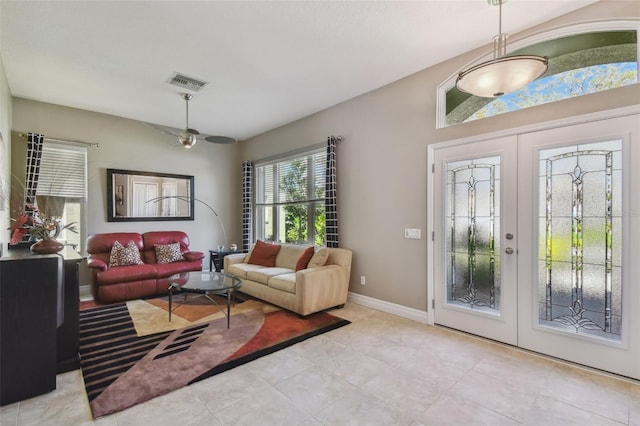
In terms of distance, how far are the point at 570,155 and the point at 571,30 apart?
1093 mm

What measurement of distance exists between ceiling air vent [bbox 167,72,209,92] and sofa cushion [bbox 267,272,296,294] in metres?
2.72

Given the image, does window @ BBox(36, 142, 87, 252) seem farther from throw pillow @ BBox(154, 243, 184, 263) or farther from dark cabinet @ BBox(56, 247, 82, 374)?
dark cabinet @ BBox(56, 247, 82, 374)

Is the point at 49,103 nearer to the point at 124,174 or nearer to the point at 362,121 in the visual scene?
the point at 124,174

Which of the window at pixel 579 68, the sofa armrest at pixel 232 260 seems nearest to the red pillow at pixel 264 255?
the sofa armrest at pixel 232 260

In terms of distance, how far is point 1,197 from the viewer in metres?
3.04

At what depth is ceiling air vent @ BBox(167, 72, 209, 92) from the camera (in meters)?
3.67

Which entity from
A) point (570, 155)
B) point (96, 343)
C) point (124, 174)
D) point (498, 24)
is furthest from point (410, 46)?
point (124, 174)

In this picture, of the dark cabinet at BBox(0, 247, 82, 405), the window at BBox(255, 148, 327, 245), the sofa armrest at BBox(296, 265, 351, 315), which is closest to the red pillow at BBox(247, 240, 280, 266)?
the window at BBox(255, 148, 327, 245)

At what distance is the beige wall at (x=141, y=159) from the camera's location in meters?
4.59

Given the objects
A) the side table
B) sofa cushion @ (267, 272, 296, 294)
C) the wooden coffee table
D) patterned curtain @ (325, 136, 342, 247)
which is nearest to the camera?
the wooden coffee table

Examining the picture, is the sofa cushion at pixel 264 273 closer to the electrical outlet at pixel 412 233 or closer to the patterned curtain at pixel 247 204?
the electrical outlet at pixel 412 233

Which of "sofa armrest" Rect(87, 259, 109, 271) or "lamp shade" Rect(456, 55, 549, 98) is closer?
"lamp shade" Rect(456, 55, 549, 98)

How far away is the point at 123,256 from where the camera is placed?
184 inches

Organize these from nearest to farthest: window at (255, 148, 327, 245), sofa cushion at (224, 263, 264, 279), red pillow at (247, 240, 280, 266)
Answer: sofa cushion at (224, 263, 264, 279)
red pillow at (247, 240, 280, 266)
window at (255, 148, 327, 245)
